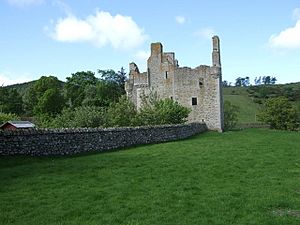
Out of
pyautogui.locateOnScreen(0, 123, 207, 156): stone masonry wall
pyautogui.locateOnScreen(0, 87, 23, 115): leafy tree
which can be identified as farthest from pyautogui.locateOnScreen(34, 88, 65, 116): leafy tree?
pyautogui.locateOnScreen(0, 123, 207, 156): stone masonry wall

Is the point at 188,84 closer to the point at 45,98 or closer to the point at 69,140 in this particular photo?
the point at 45,98

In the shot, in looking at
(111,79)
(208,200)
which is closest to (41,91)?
(111,79)

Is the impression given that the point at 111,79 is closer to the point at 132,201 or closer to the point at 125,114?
the point at 125,114

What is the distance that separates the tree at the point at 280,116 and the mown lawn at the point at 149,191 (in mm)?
60554

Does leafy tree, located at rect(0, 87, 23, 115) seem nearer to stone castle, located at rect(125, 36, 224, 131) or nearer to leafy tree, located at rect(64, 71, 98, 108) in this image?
leafy tree, located at rect(64, 71, 98, 108)

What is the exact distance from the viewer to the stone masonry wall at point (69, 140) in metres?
20.5

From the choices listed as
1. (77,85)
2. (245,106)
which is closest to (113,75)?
(77,85)

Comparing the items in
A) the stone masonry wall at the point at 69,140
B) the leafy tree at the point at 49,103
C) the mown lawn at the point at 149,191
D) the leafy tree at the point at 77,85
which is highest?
the leafy tree at the point at 77,85

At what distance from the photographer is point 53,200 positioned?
38.1 feet

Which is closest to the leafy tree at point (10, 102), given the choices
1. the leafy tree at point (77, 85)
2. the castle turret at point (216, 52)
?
the leafy tree at point (77, 85)

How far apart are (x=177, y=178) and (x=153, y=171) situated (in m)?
1.94

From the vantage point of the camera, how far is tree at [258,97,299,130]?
78.3 metres

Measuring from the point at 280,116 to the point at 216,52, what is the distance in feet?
91.0

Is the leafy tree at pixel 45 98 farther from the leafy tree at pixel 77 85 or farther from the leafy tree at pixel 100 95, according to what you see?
the leafy tree at pixel 100 95
